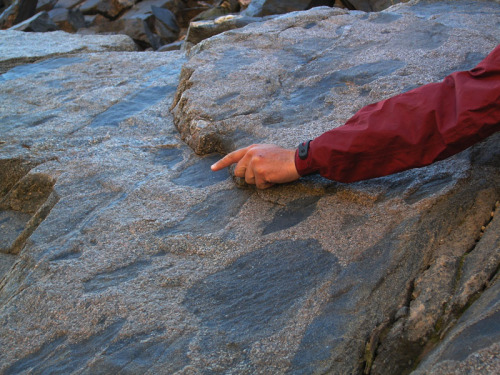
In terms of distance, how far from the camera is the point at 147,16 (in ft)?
33.0

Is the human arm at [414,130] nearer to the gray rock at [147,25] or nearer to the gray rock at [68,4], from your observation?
the gray rock at [147,25]

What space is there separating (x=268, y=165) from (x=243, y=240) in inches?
10.9

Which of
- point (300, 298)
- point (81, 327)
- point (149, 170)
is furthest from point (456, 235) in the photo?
point (149, 170)

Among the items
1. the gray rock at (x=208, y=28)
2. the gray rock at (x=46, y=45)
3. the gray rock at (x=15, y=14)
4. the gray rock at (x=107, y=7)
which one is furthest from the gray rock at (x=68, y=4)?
the gray rock at (x=208, y=28)

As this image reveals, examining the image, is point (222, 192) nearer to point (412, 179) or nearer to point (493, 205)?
point (412, 179)

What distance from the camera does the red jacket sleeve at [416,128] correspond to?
1.41 meters

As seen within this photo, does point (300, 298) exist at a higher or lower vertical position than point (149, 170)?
lower

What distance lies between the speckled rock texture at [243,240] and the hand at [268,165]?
0.07 meters

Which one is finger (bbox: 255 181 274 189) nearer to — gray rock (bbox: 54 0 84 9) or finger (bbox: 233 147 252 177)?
finger (bbox: 233 147 252 177)

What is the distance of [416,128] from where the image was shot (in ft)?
4.90

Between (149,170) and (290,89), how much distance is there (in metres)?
0.81

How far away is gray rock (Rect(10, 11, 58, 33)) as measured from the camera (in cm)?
774

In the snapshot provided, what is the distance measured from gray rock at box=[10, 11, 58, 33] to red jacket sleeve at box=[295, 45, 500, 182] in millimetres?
7274

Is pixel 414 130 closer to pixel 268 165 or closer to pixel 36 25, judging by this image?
pixel 268 165
